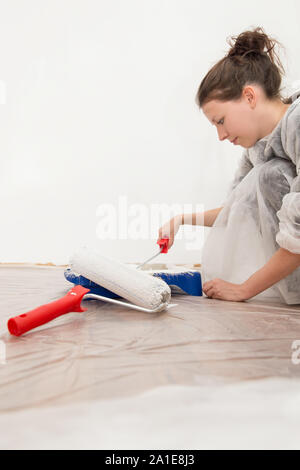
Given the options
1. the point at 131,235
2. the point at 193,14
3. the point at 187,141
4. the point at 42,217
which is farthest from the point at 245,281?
the point at 193,14

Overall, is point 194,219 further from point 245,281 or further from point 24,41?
point 24,41

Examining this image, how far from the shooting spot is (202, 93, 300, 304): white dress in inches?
31.0

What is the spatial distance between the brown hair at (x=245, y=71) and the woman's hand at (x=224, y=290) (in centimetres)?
44

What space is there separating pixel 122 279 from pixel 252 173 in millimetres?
437

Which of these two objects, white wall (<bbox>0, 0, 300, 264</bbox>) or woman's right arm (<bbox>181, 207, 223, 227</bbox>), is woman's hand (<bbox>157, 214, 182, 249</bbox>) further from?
white wall (<bbox>0, 0, 300, 264</bbox>)

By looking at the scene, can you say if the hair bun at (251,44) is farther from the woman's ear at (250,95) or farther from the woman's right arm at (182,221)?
the woman's right arm at (182,221)

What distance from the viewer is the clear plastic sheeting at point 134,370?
307 mm

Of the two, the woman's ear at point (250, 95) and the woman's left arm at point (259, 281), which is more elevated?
the woman's ear at point (250, 95)

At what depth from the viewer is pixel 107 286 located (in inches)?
29.2

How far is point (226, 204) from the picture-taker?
0.99 m

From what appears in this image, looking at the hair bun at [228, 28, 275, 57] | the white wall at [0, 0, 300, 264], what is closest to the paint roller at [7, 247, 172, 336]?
the hair bun at [228, 28, 275, 57]

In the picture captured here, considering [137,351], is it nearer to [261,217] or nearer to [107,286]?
[107,286]

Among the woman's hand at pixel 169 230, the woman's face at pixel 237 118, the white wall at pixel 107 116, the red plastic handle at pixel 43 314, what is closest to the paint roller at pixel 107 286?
the red plastic handle at pixel 43 314

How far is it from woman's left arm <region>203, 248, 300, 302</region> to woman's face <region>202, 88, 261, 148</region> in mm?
321
